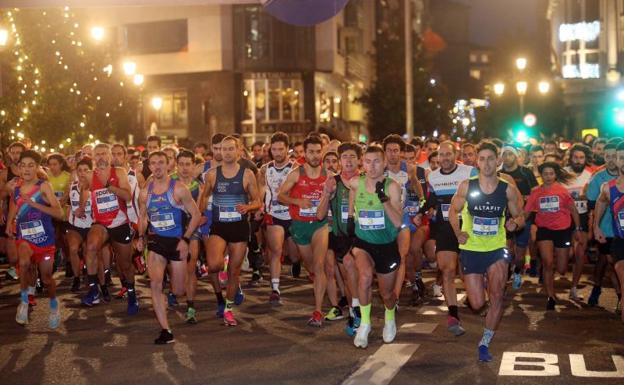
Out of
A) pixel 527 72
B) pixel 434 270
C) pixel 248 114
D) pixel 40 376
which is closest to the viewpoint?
pixel 40 376

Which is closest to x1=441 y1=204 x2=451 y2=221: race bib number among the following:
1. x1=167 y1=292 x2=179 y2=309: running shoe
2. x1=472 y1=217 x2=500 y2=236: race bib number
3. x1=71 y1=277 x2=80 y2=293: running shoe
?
x1=472 y1=217 x2=500 y2=236: race bib number

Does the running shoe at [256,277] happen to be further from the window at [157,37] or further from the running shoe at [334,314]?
the window at [157,37]

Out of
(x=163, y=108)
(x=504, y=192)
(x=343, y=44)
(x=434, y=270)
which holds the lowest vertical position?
(x=434, y=270)

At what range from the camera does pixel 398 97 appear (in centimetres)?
6084

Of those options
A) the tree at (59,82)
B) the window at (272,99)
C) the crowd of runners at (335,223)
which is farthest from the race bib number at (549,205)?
the window at (272,99)

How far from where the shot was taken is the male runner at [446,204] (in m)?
11.0

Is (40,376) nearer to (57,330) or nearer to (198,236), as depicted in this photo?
(57,330)

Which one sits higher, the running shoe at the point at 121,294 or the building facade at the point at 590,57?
the building facade at the point at 590,57

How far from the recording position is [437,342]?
10.1m

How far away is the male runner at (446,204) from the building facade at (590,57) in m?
66.6

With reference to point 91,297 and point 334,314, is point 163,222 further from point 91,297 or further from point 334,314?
point 91,297

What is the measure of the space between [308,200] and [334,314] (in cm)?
131

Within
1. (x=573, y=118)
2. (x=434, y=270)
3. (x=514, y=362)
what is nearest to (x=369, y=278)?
(x=514, y=362)

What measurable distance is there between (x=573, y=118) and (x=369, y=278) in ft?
263
